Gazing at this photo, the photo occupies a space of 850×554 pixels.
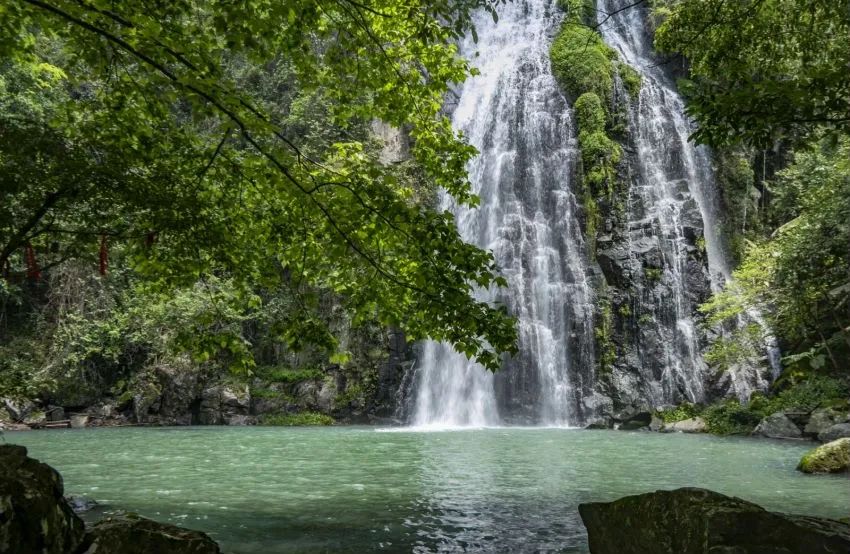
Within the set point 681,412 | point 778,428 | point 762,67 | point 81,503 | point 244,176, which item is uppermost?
point 762,67

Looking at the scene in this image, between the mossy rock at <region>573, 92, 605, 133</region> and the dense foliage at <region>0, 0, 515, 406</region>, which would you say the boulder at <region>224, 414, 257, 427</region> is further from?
the mossy rock at <region>573, 92, 605, 133</region>

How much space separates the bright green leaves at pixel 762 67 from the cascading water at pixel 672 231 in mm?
15778

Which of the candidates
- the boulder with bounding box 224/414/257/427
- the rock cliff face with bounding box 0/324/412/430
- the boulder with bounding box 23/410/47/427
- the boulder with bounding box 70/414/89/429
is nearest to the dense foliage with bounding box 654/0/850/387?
the rock cliff face with bounding box 0/324/412/430

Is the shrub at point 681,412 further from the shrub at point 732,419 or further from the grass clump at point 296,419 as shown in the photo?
the grass clump at point 296,419

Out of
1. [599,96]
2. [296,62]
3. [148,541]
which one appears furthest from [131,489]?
[599,96]

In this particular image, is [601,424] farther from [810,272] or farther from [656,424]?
[810,272]

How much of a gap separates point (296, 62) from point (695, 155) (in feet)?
96.4

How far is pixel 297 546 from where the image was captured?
6.87 m

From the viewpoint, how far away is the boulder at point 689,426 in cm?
2145

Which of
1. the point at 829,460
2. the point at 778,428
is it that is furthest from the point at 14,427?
the point at 778,428

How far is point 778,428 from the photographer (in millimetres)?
18859

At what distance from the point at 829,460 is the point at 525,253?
57.0ft

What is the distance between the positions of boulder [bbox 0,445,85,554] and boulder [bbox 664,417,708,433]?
20801 mm

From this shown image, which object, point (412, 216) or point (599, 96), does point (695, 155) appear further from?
point (412, 216)
